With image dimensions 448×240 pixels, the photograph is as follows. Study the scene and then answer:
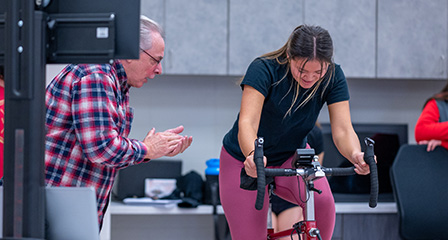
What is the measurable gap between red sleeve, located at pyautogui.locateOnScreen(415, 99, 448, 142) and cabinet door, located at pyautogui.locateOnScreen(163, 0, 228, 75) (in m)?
1.51

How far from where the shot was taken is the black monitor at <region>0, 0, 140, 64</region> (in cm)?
107

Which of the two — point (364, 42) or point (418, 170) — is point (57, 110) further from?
point (364, 42)

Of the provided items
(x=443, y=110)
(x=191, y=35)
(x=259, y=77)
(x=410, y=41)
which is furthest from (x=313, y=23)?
(x=259, y=77)

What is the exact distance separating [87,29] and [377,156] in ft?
11.1

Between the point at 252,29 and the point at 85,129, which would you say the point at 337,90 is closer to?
the point at 85,129

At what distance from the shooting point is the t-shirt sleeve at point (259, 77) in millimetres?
1756

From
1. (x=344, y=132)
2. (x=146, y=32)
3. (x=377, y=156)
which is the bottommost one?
(x=377, y=156)

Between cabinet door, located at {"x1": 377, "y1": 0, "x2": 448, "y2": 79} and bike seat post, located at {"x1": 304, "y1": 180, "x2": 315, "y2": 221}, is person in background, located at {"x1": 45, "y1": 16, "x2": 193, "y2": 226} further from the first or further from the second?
cabinet door, located at {"x1": 377, "y1": 0, "x2": 448, "y2": 79}

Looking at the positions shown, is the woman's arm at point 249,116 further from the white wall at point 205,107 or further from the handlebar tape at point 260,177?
the white wall at point 205,107

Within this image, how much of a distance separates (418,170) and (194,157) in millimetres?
1840

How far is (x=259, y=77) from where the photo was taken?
5.79 feet

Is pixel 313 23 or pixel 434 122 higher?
pixel 313 23

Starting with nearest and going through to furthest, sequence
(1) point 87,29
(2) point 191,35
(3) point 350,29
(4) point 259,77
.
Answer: (1) point 87,29, (4) point 259,77, (2) point 191,35, (3) point 350,29

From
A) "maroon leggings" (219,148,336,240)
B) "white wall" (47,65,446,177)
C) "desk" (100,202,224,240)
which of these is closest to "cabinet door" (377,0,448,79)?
"white wall" (47,65,446,177)
